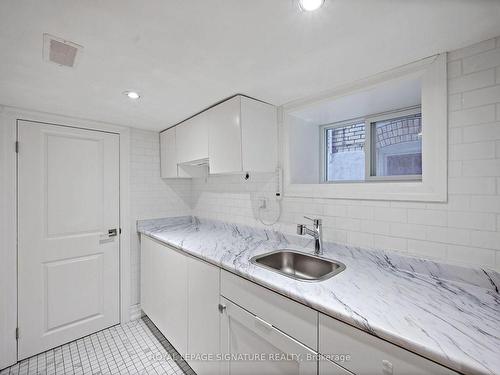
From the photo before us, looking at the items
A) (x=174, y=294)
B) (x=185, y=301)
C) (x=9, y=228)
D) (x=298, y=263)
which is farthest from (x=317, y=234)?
(x=9, y=228)

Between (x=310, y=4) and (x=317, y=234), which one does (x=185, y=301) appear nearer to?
(x=317, y=234)

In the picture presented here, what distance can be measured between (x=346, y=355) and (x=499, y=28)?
1.50 m

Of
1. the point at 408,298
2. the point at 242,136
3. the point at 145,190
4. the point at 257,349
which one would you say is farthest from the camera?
the point at 145,190

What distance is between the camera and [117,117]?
2180 mm

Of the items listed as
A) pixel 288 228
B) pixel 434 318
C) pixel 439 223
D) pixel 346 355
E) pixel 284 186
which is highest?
pixel 284 186

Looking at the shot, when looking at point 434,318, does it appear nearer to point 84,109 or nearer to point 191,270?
point 191,270

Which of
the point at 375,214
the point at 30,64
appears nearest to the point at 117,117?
the point at 30,64

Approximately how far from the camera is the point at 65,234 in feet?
7.05

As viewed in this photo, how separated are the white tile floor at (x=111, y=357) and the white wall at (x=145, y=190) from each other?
1.46 ft

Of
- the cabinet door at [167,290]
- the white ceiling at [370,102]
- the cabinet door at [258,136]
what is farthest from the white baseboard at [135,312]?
the white ceiling at [370,102]

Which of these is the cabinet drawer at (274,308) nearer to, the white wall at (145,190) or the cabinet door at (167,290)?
the cabinet door at (167,290)

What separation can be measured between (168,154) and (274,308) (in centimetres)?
202

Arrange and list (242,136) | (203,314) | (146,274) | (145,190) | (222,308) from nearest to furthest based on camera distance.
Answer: (222,308), (203,314), (242,136), (146,274), (145,190)

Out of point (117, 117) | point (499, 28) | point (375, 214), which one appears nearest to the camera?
point (499, 28)
